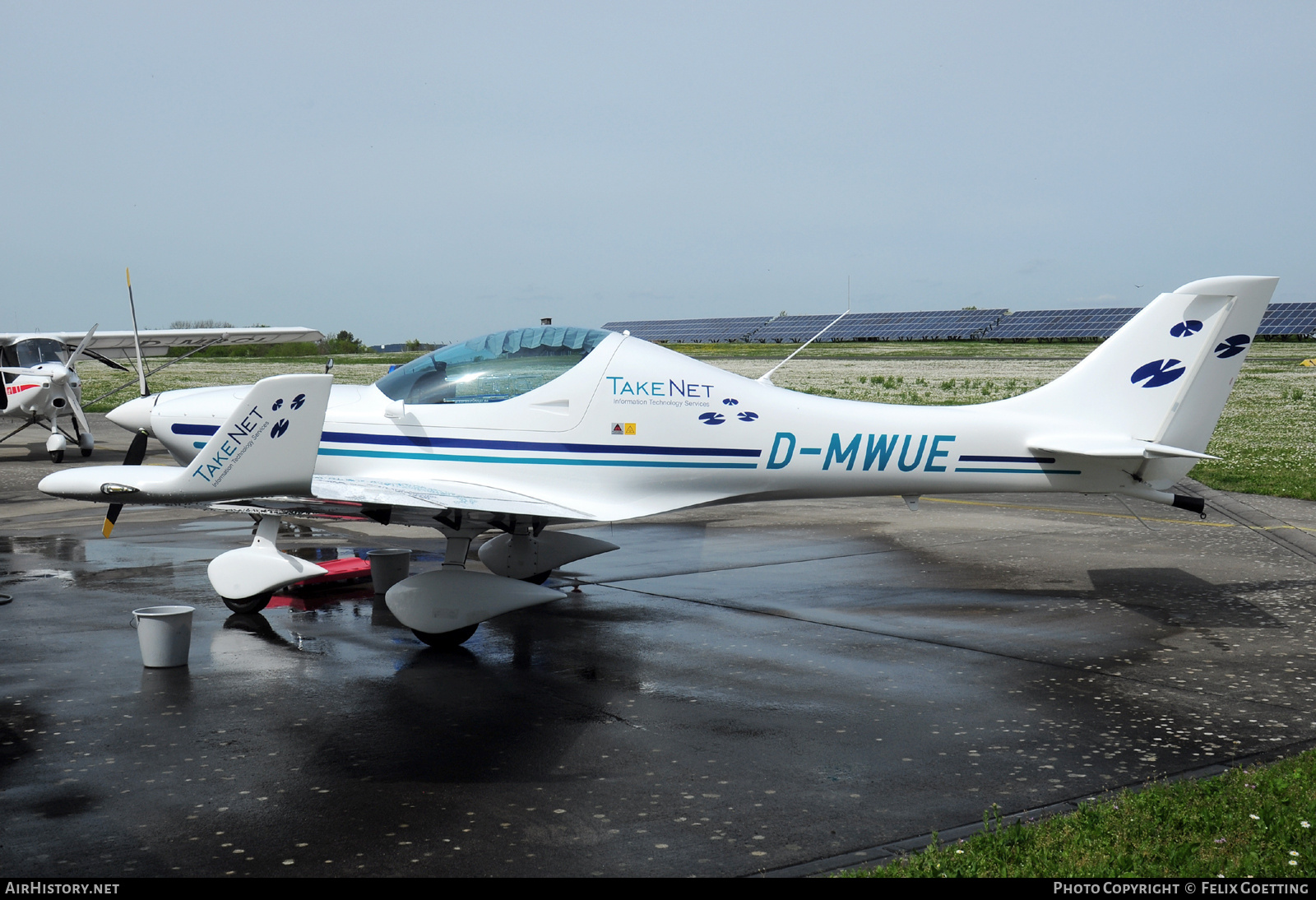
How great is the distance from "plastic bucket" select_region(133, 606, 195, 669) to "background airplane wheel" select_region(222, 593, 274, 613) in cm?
136

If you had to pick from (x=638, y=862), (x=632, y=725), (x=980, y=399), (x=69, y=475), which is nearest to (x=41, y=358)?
(x=69, y=475)

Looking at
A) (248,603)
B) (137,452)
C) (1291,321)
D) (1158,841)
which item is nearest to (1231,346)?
(1158,841)

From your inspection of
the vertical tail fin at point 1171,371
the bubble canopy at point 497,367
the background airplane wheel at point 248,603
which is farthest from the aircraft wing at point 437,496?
the vertical tail fin at point 1171,371

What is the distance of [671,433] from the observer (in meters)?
8.71

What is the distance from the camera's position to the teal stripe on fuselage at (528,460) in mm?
8617

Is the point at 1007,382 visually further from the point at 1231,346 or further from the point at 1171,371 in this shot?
the point at 1171,371

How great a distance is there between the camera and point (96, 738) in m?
5.86

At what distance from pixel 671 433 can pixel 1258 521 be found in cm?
916

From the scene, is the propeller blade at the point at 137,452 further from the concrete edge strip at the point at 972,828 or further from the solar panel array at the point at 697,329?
the solar panel array at the point at 697,329

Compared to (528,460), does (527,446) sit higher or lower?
higher

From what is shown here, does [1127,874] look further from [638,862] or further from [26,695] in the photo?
[26,695]

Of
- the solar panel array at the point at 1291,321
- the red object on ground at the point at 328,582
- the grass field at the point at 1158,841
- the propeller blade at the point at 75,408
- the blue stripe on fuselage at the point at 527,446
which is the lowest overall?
the red object on ground at the point at 328,582

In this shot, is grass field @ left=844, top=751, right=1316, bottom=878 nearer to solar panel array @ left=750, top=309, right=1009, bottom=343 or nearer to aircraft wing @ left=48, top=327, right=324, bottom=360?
aircraft wing @ left=48, top=327, right=324, bottom=360

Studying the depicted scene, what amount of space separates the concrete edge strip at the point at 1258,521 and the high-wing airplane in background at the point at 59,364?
797 inches
